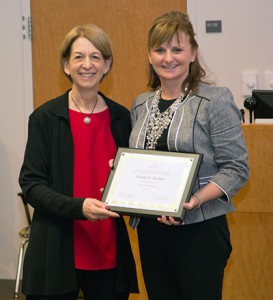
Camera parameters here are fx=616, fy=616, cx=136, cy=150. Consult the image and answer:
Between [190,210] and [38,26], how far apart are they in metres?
2.93

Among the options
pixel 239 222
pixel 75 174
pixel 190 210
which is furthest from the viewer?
pixel 239 222

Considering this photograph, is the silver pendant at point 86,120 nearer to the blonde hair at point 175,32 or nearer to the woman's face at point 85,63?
the woman's face at point 85,63

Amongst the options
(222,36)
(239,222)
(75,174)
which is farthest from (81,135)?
(222,36)

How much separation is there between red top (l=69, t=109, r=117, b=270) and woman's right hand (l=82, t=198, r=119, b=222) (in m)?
0.11

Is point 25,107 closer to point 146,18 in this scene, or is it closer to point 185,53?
point 146,18

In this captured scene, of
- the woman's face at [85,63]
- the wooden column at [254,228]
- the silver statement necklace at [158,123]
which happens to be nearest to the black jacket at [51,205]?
the woman's face at [85,63]

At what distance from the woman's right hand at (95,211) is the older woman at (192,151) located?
7.9 inches

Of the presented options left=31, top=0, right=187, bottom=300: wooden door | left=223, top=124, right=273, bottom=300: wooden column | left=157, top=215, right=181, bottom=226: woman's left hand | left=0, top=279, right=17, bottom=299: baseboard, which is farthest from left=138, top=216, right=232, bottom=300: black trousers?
left=0, top=279, right=17, bottom=299: baseboard

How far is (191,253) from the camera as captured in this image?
2.44 meters

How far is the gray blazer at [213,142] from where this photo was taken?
243 centimetres

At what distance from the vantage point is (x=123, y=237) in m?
2.65

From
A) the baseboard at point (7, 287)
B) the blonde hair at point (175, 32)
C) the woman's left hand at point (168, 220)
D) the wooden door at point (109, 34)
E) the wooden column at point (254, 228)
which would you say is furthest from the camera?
the baseboard at point (7, 287)

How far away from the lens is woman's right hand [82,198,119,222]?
243 centimetres

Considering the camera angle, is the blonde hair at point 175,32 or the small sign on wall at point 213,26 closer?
the blonde hair at point 175,32
